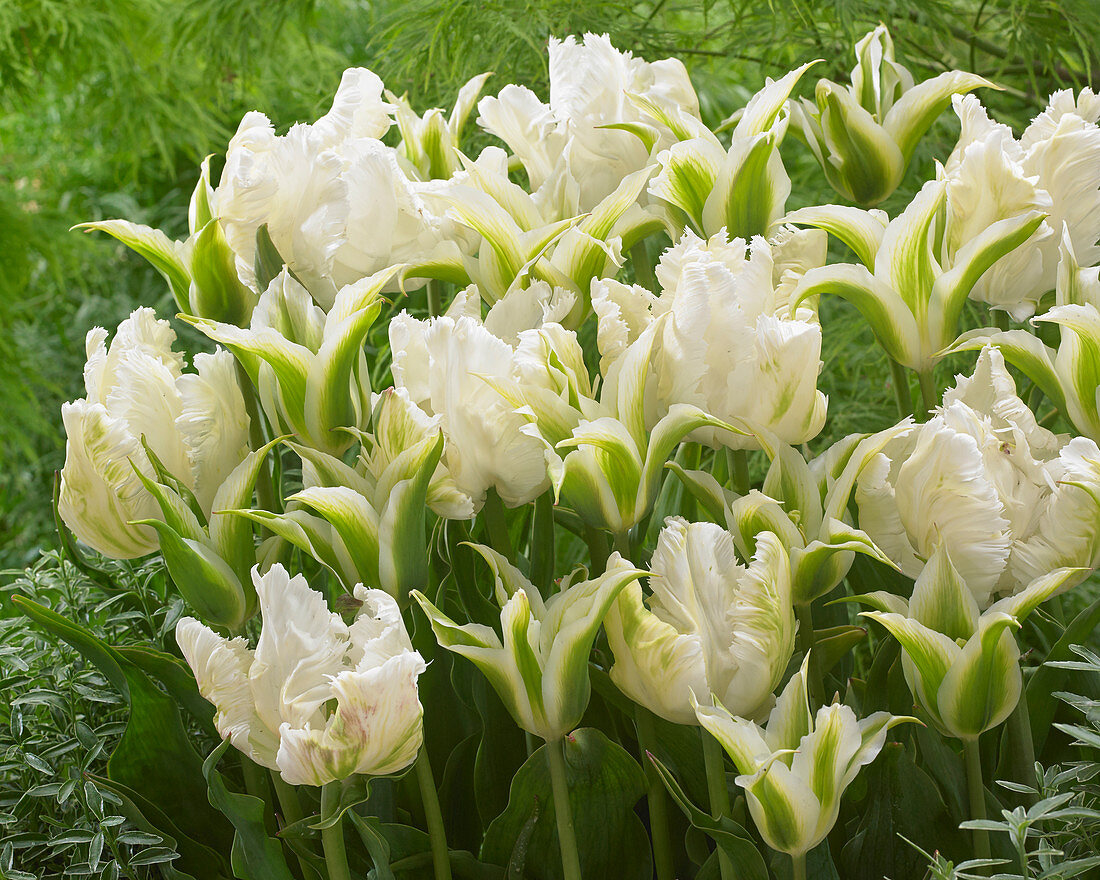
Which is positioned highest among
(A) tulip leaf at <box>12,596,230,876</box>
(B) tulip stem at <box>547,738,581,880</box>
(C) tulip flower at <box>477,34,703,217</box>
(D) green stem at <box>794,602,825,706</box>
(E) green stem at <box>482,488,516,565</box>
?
(C) tulip flower at <box>477,34,703,217</box>

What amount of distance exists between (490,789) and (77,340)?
2.06m

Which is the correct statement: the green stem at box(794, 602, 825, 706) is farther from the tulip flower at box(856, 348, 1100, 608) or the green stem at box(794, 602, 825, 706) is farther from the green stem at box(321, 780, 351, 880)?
the green stem at box(321, 780, 351, 880)

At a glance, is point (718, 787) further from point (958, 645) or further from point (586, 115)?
point (586, 115)

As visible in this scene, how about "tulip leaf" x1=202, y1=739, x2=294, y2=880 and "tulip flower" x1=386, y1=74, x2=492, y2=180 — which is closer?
"tulip leaf" x1=202, y1=739, x2=294, y2=880

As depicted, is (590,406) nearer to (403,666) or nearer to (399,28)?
(403,666)

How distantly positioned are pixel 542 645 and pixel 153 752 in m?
0.19

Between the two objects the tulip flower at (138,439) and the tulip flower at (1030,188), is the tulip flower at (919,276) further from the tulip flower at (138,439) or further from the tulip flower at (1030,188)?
the tulip flower at (138,439)

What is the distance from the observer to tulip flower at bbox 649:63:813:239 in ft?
1.28

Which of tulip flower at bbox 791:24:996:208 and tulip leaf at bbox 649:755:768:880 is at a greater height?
tulip flower at bbox 791:24:996:208

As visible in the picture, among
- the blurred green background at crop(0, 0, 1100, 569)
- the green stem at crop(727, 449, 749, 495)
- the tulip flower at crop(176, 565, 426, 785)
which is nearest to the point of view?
the tulip flower at crop(176, 565, 426, 785)

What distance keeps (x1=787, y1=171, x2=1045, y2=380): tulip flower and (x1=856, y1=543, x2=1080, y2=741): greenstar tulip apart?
0.29ft

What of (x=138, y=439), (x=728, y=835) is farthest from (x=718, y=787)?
(x=138, y=439)

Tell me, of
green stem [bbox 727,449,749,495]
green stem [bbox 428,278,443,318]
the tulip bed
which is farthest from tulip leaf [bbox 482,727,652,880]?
green stem [bbox 428,278,443,318]

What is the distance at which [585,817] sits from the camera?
0.38 meters
